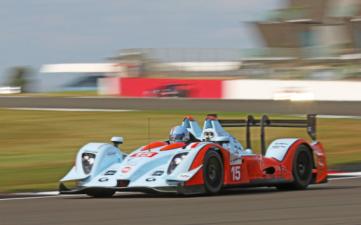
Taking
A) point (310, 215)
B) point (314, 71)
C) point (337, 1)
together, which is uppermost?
point (337, 1)

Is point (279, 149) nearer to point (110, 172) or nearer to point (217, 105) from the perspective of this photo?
point (110, 172)

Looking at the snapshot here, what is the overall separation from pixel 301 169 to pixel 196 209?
315 cm

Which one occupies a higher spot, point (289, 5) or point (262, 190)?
point (289, 5)

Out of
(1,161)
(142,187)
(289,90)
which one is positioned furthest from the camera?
(289,90)

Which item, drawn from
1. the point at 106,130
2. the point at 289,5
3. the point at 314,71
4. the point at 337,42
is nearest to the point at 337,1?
the point at 337,42

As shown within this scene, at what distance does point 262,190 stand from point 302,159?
0.66 meters

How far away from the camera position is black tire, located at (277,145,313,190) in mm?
11812

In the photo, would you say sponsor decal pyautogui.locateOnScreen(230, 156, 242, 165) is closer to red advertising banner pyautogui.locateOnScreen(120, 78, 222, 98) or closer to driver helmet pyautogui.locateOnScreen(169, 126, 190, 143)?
driver helmet pyautogui.locateOnScreen(169, 126, 190, 143)

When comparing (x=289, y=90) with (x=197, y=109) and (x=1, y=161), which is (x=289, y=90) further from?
(x=1, y=161)

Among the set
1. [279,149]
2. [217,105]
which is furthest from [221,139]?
[217,105]

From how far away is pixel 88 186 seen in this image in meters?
10.5

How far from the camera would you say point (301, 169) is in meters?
12.0

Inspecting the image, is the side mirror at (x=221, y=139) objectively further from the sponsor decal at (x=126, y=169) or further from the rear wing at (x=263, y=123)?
the sponsor decal at (x=126, y=169)

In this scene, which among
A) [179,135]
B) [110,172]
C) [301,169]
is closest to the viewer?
[110,172]
